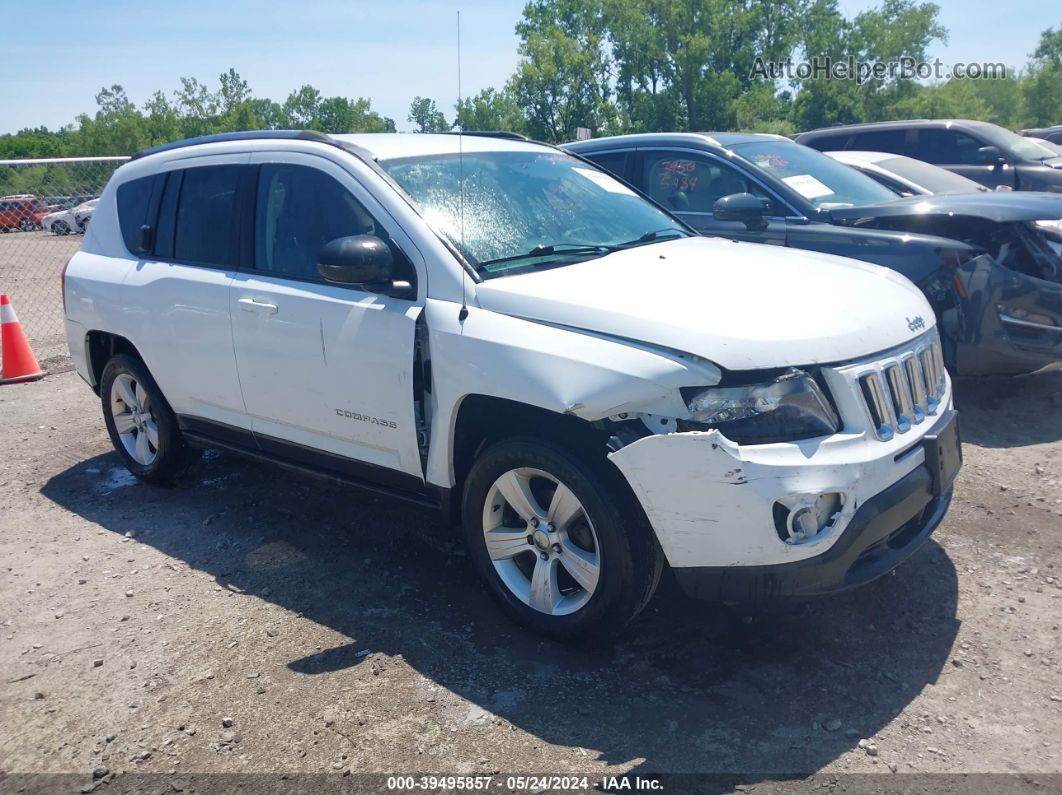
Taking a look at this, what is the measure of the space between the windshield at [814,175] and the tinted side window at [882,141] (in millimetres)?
4856

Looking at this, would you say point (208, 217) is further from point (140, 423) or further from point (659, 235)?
point (659, 235)

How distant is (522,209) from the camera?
4.28 meters

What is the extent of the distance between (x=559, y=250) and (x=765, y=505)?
157cm

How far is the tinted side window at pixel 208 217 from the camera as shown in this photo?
4.77m

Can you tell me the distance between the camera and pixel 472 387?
3617mm

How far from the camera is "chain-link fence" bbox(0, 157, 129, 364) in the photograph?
10.5m

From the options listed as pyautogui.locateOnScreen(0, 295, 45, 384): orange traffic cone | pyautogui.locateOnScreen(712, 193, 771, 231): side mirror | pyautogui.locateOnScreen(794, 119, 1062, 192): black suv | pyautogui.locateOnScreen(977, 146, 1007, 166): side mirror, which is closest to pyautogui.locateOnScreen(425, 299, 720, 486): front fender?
pyautogui.locateOnScreen(712, 193, 771, 231): side mirror

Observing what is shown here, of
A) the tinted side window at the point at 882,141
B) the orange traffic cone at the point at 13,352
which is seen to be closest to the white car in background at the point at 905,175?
→ the tinted side window at the point at 882,141

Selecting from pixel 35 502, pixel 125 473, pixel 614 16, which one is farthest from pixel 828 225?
pixel 614 16

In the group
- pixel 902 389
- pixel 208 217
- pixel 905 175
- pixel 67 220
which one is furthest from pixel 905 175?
pixel 67 220

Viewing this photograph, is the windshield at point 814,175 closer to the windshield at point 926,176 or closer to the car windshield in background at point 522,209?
the windshield at point 926,176

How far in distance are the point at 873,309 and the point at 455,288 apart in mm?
1603

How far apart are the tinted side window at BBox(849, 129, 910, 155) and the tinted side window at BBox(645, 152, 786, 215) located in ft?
18.8

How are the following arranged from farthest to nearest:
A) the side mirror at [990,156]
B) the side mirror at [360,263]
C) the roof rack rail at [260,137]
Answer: the side mirror at [990,156] < the roof rack rail at [260,137] < the side mirror at [360,263]
